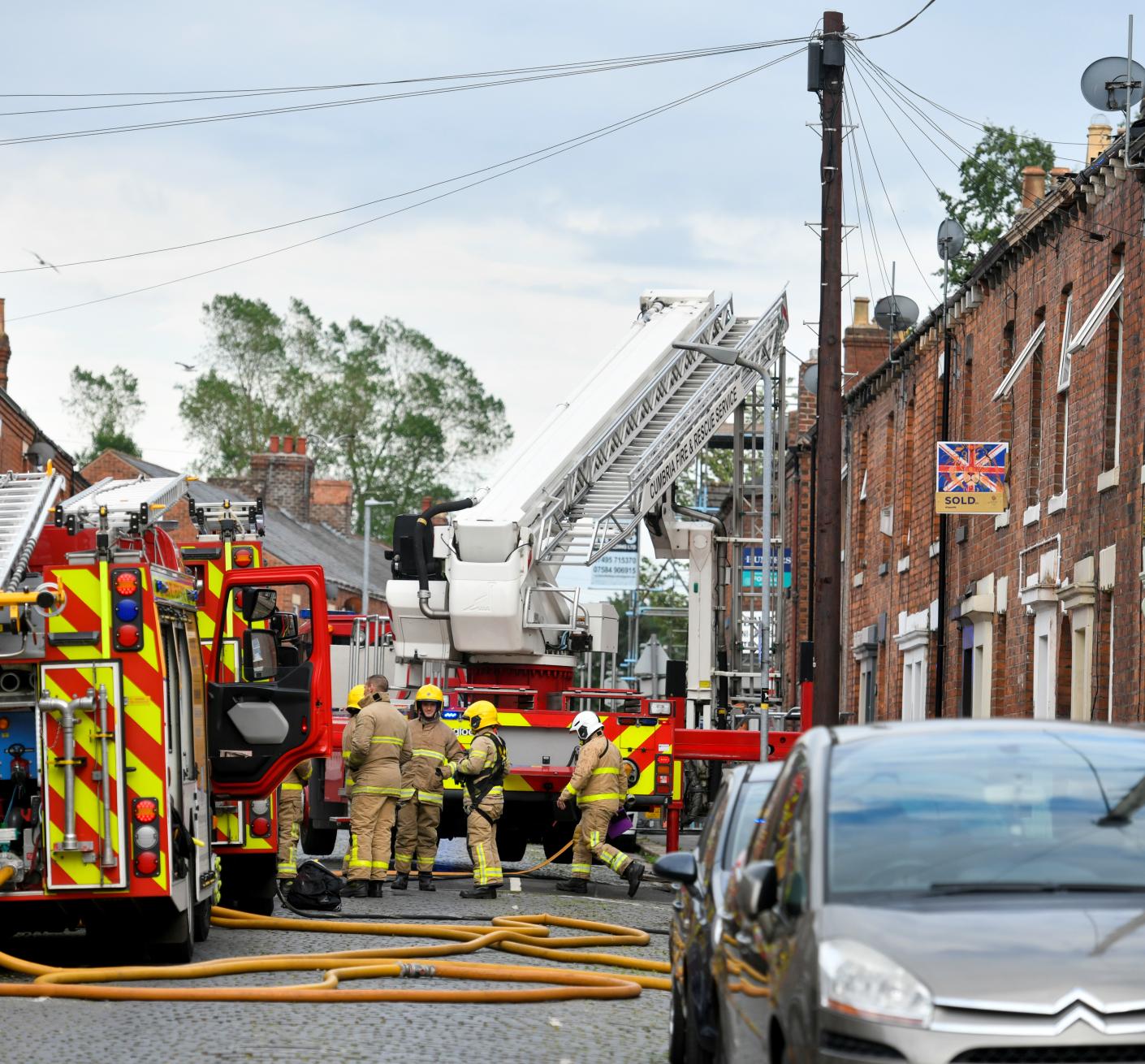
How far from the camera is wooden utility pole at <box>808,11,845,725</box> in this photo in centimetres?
2120

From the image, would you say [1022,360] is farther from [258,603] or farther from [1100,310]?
[258,603]

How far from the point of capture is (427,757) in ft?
56.8

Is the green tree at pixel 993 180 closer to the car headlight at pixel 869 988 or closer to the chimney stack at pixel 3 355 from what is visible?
the chimney stack at pixel 3 355

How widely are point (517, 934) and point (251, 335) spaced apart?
2582 inches

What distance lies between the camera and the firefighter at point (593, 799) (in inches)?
682

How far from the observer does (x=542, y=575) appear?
67.3ft

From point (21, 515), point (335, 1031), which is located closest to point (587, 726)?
point (21, 515)

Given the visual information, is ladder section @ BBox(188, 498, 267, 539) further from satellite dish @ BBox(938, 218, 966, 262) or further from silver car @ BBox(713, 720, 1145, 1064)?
satellite dish @ BBox(938, 218, 966, 262)

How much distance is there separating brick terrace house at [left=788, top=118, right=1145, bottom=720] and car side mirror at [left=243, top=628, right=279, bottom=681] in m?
7.88

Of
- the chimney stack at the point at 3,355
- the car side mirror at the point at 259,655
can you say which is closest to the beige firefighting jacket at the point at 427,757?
the car side mirror at the point at 259,655

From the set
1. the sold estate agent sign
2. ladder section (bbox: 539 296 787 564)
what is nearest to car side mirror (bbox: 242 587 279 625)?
ladder section (bbox: 539 296 787 564)

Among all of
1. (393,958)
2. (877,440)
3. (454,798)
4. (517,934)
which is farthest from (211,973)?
(877,440)

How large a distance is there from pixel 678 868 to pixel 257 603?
6.68m

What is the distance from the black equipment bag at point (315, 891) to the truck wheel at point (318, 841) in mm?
5778
